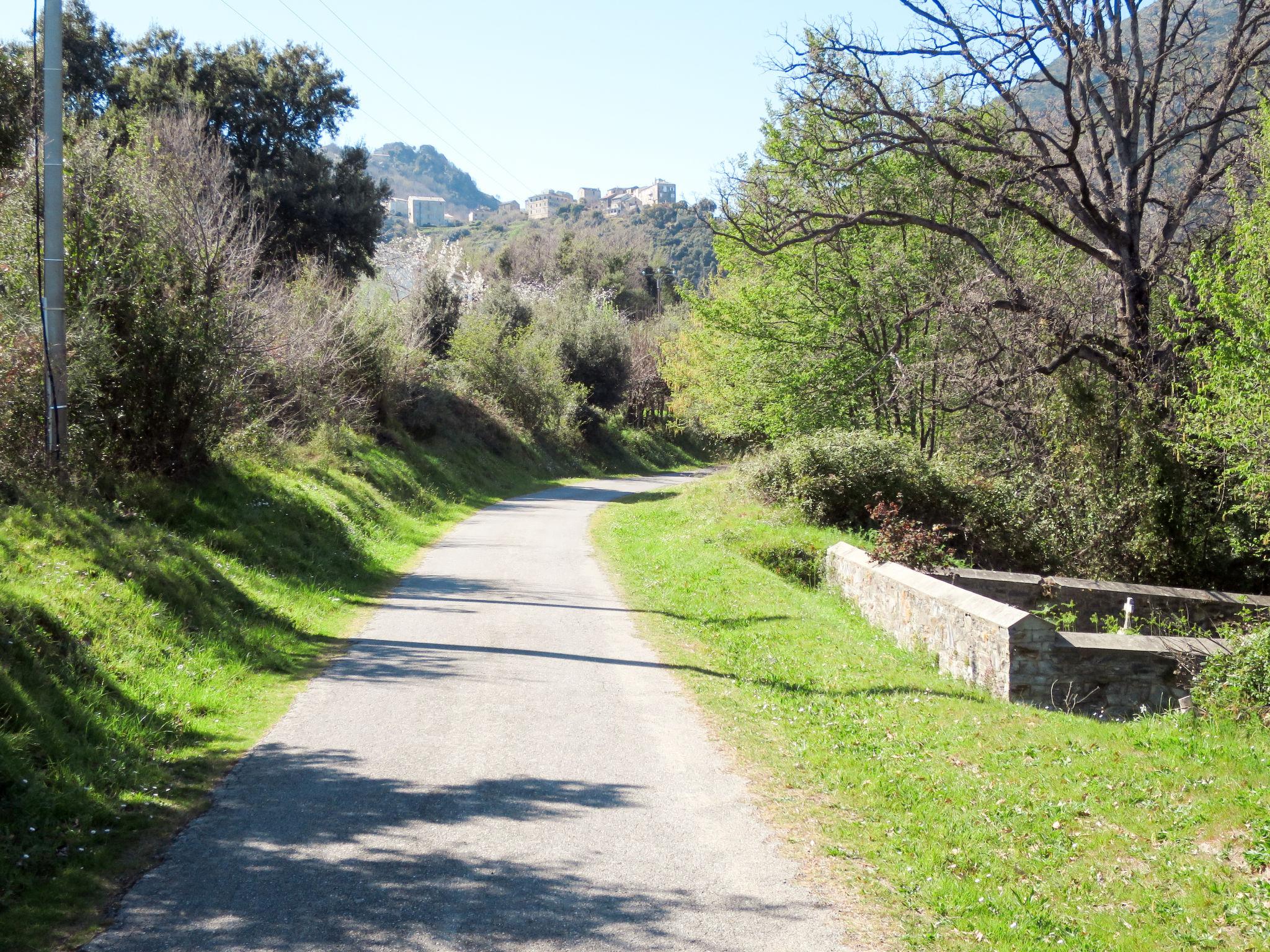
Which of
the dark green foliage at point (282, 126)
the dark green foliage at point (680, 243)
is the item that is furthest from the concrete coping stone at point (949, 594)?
the dark green foliage at point (680, 243)

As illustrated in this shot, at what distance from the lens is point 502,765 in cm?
673

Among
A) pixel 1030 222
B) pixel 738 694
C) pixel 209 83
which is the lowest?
pixel 738 694

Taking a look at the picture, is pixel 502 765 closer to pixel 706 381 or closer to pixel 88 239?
pixel 88 239

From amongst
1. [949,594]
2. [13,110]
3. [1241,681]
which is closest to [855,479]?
[949,594]

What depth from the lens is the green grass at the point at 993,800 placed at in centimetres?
480

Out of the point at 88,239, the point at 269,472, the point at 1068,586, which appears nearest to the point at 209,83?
the point at 269,472

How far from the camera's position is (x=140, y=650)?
820 centimetres

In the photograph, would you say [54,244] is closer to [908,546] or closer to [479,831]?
[479,831]

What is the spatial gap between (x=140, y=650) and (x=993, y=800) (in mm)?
6810

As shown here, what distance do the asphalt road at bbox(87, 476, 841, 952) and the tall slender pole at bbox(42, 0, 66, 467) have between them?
428 centimetres

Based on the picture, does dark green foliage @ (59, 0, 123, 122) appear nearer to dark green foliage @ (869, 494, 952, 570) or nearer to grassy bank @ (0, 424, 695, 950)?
grassy bank @ (0, 424, 695, 950)

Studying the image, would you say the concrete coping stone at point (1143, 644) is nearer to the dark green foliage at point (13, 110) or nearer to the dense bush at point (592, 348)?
the dark green foliage at point (13, 110)

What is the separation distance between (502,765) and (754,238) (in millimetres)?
12710

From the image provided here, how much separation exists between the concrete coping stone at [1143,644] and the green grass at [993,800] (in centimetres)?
99
